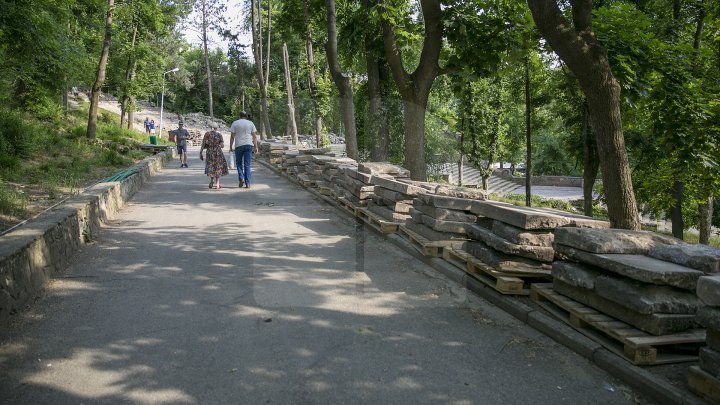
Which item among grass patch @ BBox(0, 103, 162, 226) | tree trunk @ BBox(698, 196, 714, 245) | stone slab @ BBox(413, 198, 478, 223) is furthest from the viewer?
tree trunk @ BBox(698, 196, 714, 245)

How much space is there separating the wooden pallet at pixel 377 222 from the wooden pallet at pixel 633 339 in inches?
150

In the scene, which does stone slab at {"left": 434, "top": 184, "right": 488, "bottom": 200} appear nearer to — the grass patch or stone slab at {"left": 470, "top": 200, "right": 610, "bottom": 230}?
stone slab at {"left": 470, "top": 200, "right": 610, "bottom": 230}

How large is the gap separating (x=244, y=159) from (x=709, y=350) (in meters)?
11.8

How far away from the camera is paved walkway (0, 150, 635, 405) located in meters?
3.41

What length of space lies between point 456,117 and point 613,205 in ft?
88.0

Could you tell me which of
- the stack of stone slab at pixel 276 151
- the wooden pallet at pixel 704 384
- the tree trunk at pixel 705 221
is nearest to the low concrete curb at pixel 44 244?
the wooden pallet at pixel 704 384

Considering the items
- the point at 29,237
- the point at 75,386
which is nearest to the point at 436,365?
the point at 75,386

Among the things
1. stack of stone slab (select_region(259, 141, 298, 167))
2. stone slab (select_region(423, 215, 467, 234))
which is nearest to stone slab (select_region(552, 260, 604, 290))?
stone slab (select_region(423, 215, 467, 234))

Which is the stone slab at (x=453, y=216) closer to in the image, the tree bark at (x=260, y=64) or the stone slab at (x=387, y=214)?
the stone slab at (x=387, y=214)

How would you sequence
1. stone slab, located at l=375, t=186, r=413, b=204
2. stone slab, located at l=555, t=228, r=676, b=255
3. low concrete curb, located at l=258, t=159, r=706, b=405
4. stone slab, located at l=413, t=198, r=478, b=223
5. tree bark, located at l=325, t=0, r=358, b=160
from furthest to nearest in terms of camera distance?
tree bark, located at l=325, t=0, r=358, b=160, stone slab, located at l=375, t=186, r=413, b=204, stone slab, located at l=413, t=198, r=478, b=223, stone slab, located at l=555, t=228, r=676, b=255, low concrete curb, located at l=258, t=159, r=706, b=405

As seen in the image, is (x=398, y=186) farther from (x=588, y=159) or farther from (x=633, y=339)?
(x=588, y=159)

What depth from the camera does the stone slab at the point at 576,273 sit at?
164 inches

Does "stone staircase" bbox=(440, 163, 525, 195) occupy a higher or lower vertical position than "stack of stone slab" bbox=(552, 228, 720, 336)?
lower

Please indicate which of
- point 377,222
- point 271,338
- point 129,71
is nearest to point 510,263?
point 271,338
